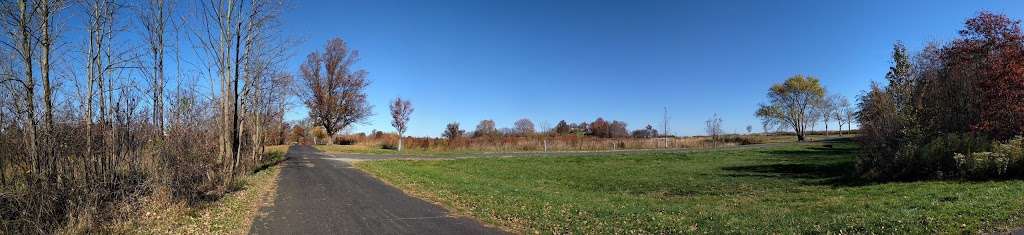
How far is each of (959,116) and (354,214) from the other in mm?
18446

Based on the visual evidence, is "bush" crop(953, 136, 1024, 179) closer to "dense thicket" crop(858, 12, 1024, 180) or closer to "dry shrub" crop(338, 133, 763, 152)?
"dense thicket" crop(858, 12, 1024, 180)

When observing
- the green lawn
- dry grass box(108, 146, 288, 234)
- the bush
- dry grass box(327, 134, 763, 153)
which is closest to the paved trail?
dry grass box(108, 146, 288, 234)

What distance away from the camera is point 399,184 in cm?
1492

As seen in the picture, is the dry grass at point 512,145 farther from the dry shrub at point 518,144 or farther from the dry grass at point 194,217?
the dry grass at point 194,217

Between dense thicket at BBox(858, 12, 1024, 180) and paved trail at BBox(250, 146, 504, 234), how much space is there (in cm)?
1212

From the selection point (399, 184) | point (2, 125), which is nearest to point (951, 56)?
point (399, 184)

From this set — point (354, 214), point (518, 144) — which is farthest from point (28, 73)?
point (518, 144)

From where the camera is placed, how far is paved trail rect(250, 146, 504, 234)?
25.5 feet

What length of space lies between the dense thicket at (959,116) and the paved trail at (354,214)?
12.1 metres

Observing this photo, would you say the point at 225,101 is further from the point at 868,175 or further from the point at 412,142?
the point at 412,142

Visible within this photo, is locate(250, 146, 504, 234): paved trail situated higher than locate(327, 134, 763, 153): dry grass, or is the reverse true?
locate(327, 134, 763, 153): dry grass

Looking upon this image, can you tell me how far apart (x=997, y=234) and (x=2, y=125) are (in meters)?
12.1

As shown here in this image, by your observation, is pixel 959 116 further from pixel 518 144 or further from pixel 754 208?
pixel 518 144

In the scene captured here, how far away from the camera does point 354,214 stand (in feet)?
30.1
